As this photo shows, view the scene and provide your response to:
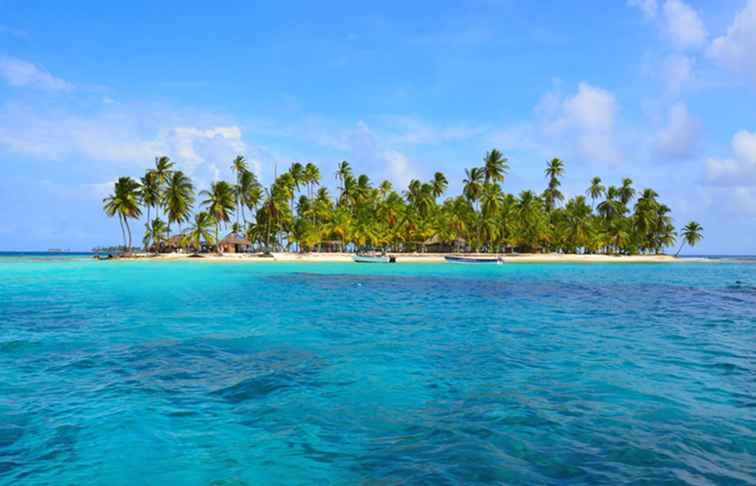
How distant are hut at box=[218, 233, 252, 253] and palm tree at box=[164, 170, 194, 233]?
8084mm

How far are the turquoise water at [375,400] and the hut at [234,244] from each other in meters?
56.1

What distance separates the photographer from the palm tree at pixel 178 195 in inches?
2399

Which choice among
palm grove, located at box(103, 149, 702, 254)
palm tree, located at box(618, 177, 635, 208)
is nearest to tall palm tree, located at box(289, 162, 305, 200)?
palm grove, located at box(103, 149, 702, 254)

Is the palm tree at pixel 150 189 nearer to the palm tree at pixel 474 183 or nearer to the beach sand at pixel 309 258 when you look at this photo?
the beach sand at pixel 309 258

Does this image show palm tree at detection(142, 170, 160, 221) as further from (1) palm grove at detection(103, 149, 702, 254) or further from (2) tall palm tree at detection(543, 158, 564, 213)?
(2) tall palm tree at detection(543, 158, 564, 213)

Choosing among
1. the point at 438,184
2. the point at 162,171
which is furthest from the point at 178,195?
the point at 438,184

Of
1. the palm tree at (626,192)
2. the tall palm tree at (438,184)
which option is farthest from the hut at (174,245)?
the palm tree at (626,192)

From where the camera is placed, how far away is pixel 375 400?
647 centimetres

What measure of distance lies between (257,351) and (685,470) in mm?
7425

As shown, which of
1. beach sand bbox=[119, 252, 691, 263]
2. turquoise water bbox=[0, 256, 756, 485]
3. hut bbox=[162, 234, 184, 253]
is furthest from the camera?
hut bbox=[162, 234, 184, 253]

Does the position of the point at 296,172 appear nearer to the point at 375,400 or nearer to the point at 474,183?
the point at 474,183

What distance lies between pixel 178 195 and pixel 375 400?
61056mm

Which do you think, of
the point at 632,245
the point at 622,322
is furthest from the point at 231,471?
the point at 632,245

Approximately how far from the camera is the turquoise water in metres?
4.43
